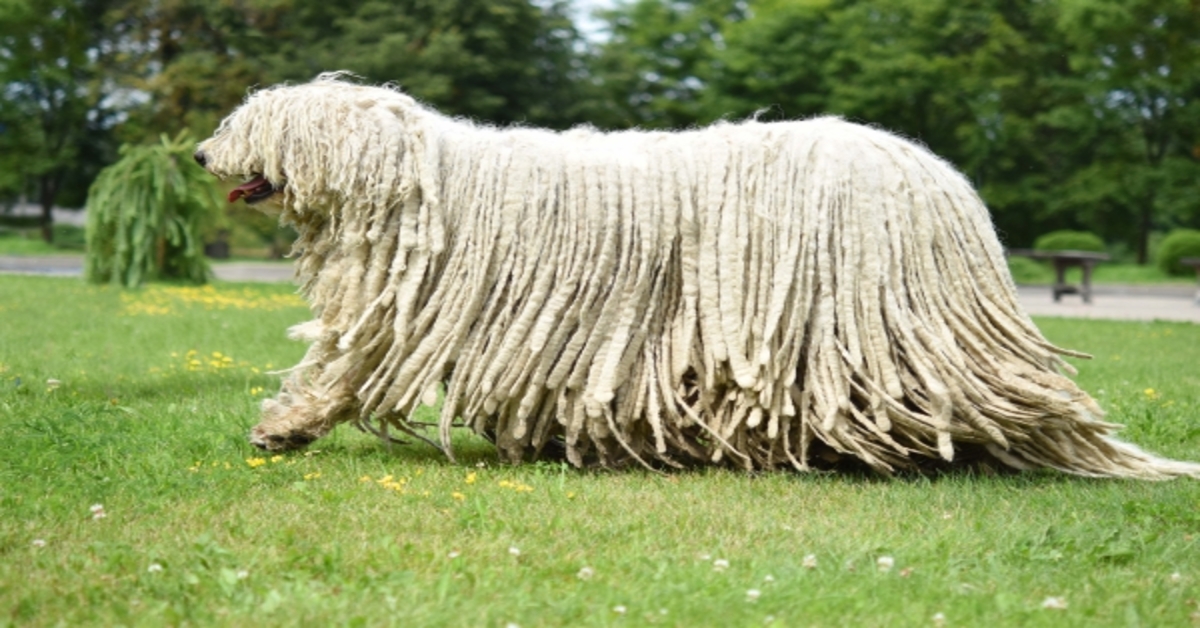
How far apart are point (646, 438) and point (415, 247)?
1.28 m

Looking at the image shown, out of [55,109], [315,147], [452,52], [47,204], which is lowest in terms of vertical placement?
[47,204]

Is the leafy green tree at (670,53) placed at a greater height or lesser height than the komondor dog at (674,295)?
greater

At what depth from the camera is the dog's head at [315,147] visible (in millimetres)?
5457

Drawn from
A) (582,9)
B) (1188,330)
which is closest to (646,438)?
(1188,330)

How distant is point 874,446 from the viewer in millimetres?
5270

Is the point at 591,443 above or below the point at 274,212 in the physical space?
below

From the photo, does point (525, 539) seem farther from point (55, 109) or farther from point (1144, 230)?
point (55, 109)

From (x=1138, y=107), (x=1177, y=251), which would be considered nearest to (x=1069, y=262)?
(x=1177, y=251)

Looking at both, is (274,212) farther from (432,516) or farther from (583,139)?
(432,516)

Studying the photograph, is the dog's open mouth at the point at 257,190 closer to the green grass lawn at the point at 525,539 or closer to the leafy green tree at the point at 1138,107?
the green grass lawn at the point at 525,539

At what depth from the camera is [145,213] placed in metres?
16.2

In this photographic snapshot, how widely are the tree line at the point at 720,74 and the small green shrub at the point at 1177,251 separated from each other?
16.7 ft

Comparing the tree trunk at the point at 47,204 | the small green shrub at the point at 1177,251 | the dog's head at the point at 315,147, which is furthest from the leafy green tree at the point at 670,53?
the dog's head at the point at 315,147

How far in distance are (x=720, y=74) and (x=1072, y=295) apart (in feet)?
63.0
